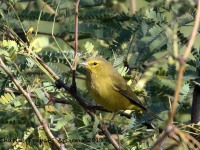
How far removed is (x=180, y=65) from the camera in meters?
1.21

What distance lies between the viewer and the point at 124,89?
3588 mm

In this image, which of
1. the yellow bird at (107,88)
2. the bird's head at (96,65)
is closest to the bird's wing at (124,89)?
the yellow bird at (107,88)

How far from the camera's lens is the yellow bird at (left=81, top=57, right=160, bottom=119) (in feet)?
11.8

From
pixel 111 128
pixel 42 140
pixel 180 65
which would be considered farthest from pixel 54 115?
pixel 180 65

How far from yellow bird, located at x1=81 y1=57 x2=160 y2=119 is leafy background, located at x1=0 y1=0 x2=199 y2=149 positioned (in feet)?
0.30

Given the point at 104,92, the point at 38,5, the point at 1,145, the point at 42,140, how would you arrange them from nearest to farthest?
the point at 42,140 → the point at 1,145 → the point at 104,92 → the point at 38,5

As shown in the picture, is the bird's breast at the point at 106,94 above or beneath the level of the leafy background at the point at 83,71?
beneath

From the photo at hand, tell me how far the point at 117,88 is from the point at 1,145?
103cm

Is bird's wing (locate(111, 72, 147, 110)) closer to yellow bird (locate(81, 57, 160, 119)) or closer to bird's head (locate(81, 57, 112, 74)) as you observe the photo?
yellow bird (locate(81, 57, 160, 119))

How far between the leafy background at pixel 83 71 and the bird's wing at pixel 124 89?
85mm

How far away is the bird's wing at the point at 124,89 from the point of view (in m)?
3.41

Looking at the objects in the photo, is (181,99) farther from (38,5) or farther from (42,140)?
(38,5)

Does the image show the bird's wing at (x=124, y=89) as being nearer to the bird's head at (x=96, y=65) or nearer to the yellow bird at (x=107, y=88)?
the yellow bird at (x=107, y=88)

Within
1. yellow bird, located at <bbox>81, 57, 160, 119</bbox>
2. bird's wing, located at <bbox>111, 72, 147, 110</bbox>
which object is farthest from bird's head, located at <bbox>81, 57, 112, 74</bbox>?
bird's wing, located at <bbox>111, 72, 147, 110</bbox>
